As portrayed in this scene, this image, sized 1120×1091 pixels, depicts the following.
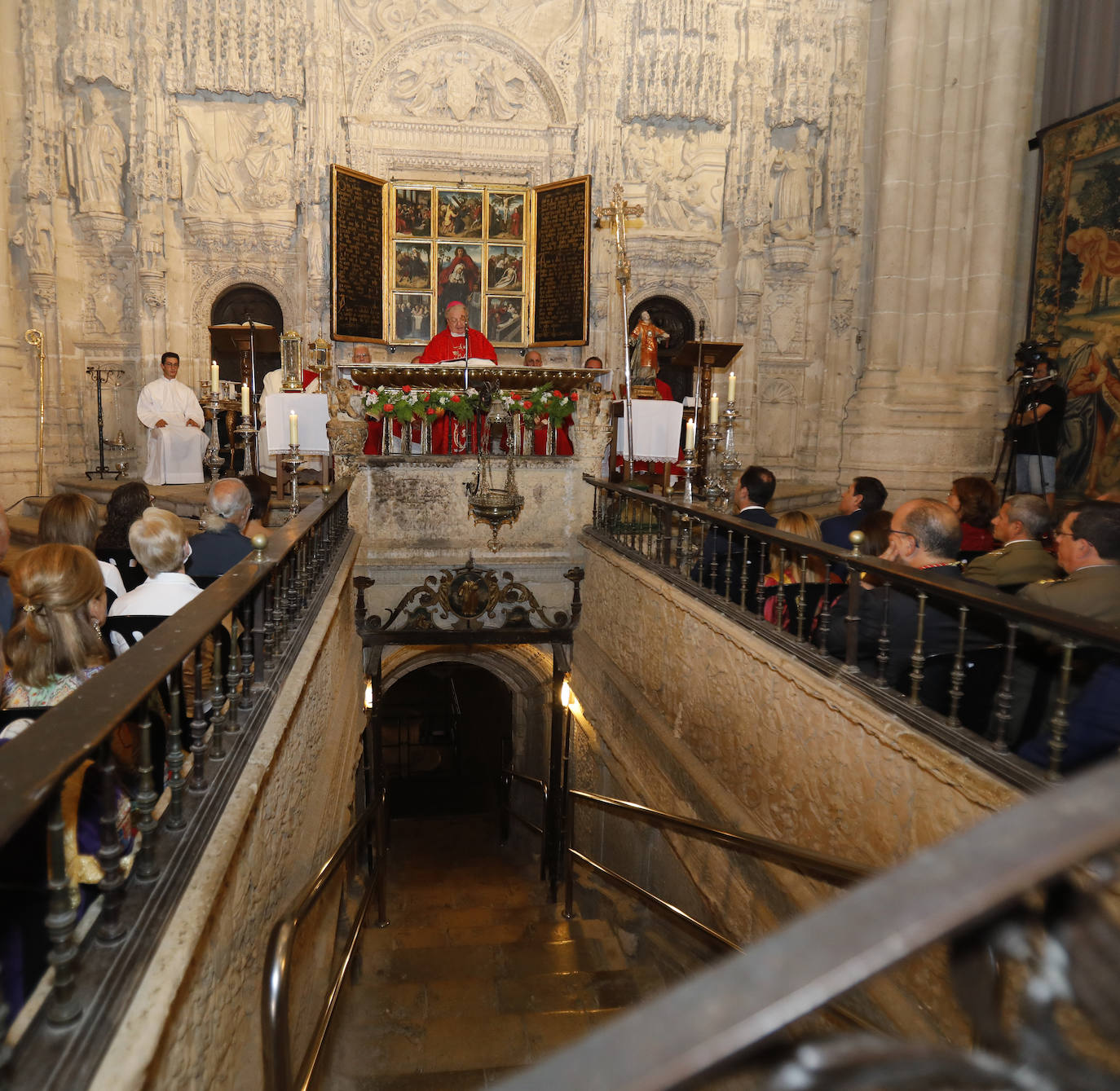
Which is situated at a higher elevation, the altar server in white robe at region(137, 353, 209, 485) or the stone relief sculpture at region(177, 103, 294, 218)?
the stone relief sculpture at region(177, 103, 294, 218)

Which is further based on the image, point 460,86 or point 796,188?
point 796,188

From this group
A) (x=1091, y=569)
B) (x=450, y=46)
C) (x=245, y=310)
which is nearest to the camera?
(x=1091, y=569)

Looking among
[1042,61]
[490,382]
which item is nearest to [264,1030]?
[490,382]

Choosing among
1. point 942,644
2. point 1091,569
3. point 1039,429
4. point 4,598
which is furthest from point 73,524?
point 1039,429

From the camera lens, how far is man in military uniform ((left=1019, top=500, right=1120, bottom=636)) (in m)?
3.11

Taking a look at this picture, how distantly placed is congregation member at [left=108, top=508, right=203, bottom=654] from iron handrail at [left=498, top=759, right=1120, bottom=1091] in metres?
3.07

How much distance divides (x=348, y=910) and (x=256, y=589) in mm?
4409

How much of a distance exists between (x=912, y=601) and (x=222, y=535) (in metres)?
3.48

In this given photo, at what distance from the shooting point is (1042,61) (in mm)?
11672

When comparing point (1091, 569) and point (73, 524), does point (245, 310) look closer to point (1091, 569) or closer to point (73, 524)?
point (73, 524)

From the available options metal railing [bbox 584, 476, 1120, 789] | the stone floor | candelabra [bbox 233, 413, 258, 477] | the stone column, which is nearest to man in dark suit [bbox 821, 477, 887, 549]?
metal railing [bbox 584, 476, 1120, 789]

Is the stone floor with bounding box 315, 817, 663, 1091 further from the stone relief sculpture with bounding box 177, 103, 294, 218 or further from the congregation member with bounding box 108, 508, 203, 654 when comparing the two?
the stone relief sculpture with bounding box 177, 103, 294, 218

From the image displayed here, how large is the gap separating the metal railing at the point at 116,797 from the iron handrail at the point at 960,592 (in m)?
2.37

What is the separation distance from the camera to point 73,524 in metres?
3.86
